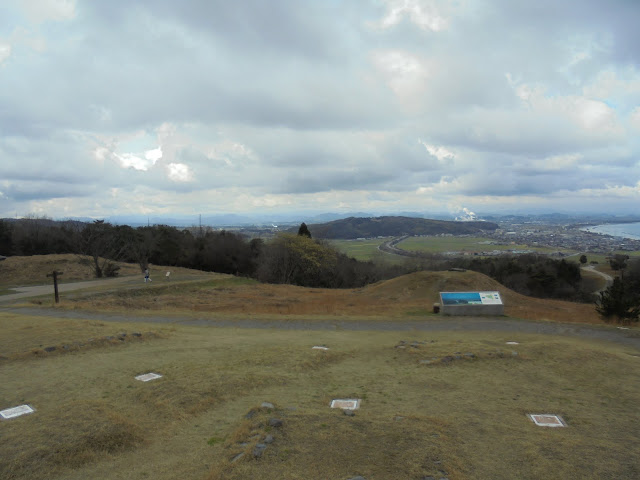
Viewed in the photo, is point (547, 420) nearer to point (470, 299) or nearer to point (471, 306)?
point (471, 306)

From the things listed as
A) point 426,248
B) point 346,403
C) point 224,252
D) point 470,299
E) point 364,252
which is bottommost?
point 426,248

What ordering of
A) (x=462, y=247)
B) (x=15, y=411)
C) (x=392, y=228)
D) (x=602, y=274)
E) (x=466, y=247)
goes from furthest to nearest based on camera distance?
(x=392, y=228) → (x=462, y=247) → (x=466, y=247) → (x=602, y=274) → (x=15, y=411)

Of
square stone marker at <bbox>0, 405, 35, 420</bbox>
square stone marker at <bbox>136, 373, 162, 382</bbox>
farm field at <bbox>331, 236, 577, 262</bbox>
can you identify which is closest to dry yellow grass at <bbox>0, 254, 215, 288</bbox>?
square stone marker at <bbox>136, 373, 162, 382</bbox>

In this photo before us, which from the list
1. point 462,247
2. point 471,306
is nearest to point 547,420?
point 471,306

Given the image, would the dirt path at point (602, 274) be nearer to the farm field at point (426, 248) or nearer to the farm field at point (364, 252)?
the farm field at point (426, 248)

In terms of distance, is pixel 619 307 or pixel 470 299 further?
pixel 470 299

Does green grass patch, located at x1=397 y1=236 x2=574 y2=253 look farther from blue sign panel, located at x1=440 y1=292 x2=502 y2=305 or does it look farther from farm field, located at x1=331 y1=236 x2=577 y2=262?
blue sign panel, located at x1=440 y1=292 x2=502 y2=305

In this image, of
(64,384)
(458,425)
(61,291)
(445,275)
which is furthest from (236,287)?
(458,425)
